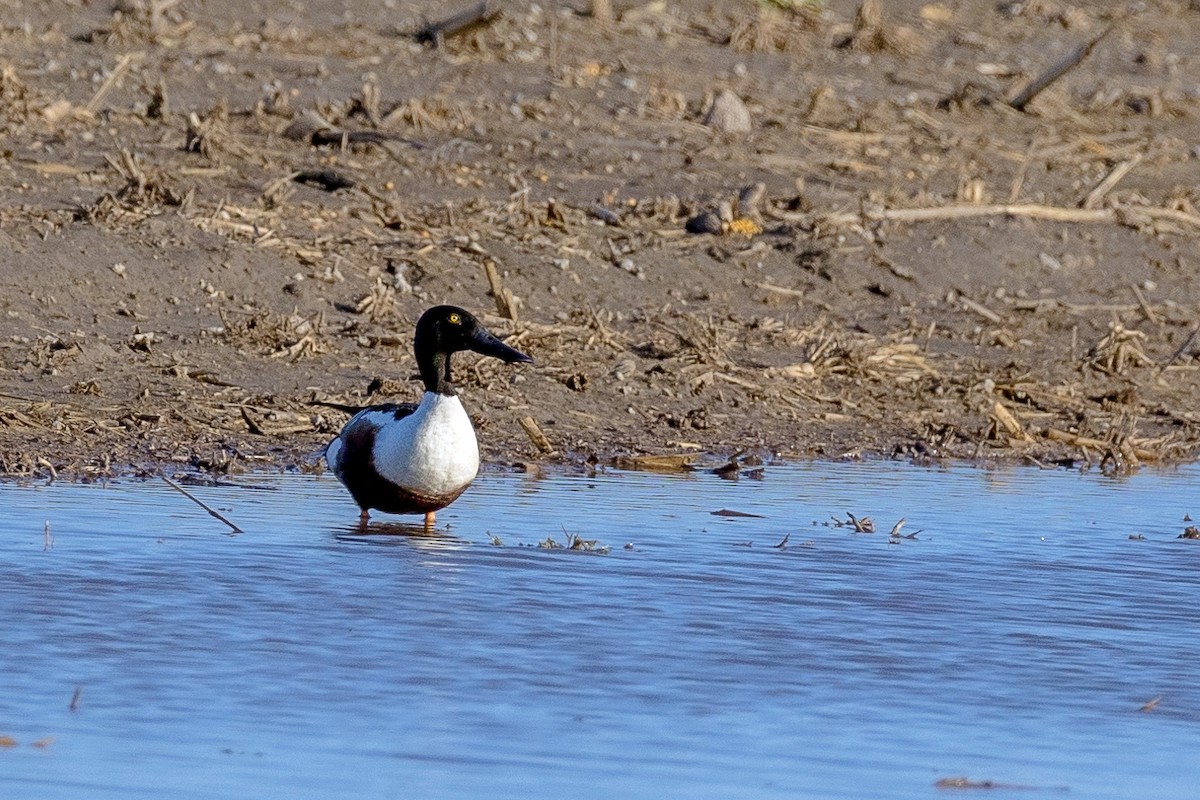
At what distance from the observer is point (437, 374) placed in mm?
7723

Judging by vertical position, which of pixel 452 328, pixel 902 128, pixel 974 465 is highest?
pixel 902 128

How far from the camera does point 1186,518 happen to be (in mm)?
8109

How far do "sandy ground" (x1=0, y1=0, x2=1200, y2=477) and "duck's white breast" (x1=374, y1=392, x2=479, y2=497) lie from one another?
107cm

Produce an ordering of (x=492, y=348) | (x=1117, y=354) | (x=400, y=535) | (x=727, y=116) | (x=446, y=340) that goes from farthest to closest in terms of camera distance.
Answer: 1. (x=727, y=116)
2. (x=1117, y=354)
3. (x=492, y=348)
4. (x=446, y=340)
5. (x=400, y=535)

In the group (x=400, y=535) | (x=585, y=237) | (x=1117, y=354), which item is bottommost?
(x=400, y=535)

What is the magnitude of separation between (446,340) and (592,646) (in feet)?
8.12

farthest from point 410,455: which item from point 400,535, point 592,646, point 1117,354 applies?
point 1117,354

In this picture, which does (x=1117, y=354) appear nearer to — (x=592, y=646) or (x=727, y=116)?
(x=727, y=116)

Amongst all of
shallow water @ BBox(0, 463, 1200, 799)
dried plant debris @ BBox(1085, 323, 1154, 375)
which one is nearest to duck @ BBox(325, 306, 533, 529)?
shallow water @ BBox(0, 463, 1200, 799)

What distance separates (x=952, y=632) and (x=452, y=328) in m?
2.63

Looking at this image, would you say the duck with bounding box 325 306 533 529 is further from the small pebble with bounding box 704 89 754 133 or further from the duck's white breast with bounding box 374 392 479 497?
the small pebble with bounding box 704 89 754 133

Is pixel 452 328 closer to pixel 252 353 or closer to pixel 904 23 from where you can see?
pixel 252 353

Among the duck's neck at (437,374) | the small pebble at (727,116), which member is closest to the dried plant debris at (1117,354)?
the small pebble at (727,116)

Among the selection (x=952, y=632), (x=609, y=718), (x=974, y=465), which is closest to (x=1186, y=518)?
(x=974, y=465)
